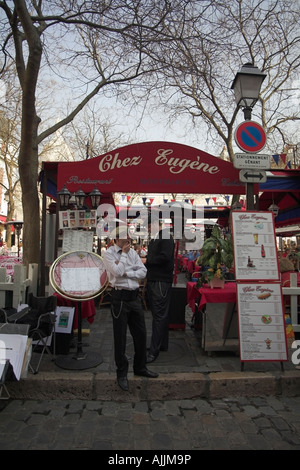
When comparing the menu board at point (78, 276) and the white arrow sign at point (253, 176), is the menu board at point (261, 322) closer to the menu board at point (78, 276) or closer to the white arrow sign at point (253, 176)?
the white arrow sign at point (253, 176)

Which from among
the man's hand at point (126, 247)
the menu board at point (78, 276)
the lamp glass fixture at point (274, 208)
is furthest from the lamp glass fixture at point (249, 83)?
the lamp glass fixture at point (274, 208)

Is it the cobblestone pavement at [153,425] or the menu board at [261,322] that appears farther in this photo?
the menu board at [261,322]

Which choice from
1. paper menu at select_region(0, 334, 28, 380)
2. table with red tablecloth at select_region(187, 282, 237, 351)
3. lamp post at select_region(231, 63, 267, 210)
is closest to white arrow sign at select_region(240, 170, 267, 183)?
lamp post at select_region(231, 63, 267, 210)

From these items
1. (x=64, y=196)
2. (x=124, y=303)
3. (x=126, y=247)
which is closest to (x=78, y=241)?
(x=64, y=196)

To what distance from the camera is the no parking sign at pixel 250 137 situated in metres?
4.60

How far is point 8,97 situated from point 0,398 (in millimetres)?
11477

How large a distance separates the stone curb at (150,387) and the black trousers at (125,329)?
19cm

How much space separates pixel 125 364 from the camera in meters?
3.65

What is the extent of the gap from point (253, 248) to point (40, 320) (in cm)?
289
